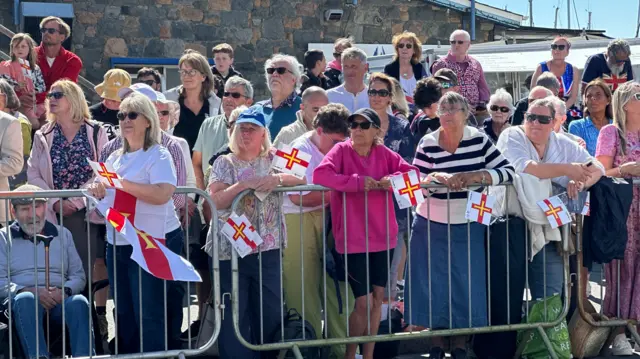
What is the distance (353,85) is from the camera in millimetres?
8766

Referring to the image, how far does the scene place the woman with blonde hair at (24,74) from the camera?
32.2 feet

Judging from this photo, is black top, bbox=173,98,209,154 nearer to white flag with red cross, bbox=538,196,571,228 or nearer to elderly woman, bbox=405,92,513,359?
elderly woman, bbox=405,92,513,359

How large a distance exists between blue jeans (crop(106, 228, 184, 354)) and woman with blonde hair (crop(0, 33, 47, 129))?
3740 millimetres

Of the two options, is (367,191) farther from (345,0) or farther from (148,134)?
(345,0)

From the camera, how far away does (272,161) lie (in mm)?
6609

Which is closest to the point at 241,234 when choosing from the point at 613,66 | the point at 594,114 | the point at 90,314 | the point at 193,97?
the point at 90,314

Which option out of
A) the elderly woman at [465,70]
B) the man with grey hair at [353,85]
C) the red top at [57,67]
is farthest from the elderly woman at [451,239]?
the red top at [57,67]

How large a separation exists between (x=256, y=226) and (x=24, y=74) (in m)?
4.33

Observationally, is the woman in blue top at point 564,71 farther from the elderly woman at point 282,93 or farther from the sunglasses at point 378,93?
the elderly woman at point 282,93

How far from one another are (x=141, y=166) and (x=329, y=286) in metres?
1.64

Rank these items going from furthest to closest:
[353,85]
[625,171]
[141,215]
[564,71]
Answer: [564,71]
[353,85]
[625,171]
[141,215]

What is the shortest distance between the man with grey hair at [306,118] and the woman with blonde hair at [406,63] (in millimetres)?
2828

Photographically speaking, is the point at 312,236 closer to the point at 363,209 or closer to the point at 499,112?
the point at 363,209

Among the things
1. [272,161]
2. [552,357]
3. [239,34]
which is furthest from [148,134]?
[239,34]
